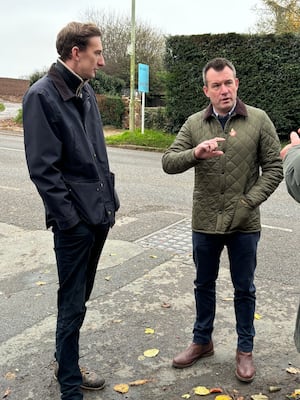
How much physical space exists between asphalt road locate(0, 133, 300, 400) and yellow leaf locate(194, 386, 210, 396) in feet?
0.14

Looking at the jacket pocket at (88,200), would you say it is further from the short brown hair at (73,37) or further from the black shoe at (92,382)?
the black shoe at (92,382)

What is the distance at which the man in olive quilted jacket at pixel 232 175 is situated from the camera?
2.93 metres

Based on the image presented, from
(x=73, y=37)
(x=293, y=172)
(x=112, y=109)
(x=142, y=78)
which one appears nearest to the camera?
(x=293, y=172)

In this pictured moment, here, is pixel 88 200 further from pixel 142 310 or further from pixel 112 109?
pixel 112 109

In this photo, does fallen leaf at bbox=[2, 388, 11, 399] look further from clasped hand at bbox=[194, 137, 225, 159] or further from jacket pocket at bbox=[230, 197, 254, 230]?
clasped hand at bbox=[194, 137, 225, 159]

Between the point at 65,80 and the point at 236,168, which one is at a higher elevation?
the point at 65,80

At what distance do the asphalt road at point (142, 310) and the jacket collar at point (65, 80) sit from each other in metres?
1.81

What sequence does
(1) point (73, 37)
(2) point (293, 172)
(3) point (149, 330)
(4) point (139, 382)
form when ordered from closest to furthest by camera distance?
1. (2) point (293, 172)
2. (1) point (73, 37)
3. (4) point (139, 382)
4. (3) point (149, 330)

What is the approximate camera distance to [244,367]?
3098 millimetres

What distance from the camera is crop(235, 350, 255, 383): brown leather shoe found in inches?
120

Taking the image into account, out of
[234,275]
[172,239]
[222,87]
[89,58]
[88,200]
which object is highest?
[89,58]

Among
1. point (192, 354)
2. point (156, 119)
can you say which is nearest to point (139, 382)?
point (192, 354)

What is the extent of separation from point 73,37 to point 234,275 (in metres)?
1.75

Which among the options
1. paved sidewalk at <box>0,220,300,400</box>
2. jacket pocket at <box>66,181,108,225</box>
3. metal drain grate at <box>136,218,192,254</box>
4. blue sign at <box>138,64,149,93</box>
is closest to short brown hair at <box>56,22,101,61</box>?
jacket pocket at <box>66,181,108,225</box>
